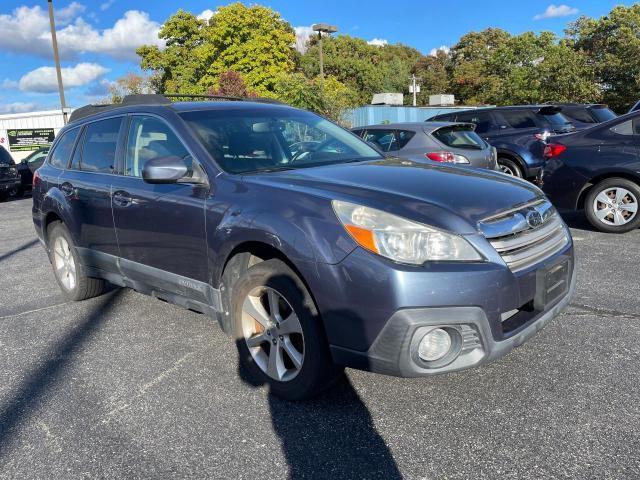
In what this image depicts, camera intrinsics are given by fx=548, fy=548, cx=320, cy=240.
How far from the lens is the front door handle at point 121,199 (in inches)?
153

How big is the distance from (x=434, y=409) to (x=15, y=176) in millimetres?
15890

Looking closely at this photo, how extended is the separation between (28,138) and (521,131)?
21.4m

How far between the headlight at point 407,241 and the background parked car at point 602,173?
5.13 meters

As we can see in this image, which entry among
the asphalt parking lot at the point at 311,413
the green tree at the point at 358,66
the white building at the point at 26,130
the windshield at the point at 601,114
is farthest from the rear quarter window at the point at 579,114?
the green tree at the point at 358,66

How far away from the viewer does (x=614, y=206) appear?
6.82 metres

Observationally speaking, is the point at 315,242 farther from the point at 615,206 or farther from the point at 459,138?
the point at 459,138

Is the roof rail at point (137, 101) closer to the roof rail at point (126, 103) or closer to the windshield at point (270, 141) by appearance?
the roof rail at point (126, 103)

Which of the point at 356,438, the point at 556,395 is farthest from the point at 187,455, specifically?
the point at 556,395

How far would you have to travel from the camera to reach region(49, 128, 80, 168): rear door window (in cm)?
500

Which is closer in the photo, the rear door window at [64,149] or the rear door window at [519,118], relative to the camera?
the rear door window at [64,149]

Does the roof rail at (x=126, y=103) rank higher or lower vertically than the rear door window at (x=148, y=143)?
higher

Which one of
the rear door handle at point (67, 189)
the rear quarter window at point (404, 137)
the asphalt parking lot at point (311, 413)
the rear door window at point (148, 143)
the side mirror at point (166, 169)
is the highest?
the rear door window at point (148, 143)

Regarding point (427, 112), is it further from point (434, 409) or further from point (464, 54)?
point (464, 54)

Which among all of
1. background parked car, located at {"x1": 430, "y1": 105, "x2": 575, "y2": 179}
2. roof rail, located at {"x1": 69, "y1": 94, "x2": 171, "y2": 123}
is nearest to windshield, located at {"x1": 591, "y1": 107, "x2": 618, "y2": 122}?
background parked car, located at {"x1": 430, "y1": 105, "x2": 575, "y2": 179}
